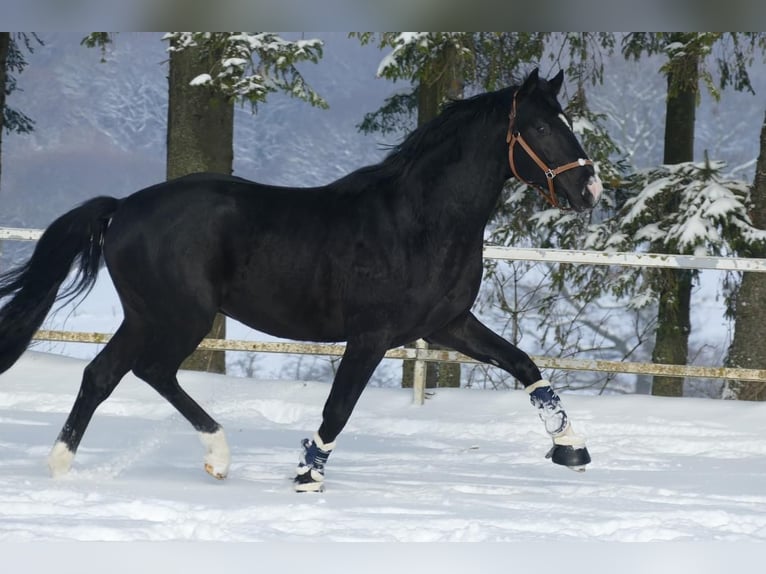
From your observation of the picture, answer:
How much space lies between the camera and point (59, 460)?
4.56 m

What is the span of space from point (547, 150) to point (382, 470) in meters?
1.94

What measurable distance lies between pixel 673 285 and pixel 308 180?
14.0 meters

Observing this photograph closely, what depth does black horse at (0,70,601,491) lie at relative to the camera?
454 centimetres

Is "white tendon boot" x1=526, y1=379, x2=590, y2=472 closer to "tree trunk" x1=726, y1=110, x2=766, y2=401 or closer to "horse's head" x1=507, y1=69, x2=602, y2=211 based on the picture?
"horse's head" x1=507, y1=69, x2=602, y2=211

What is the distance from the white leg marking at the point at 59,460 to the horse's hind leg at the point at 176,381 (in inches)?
19.0

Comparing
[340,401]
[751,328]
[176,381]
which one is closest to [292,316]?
[340,401]

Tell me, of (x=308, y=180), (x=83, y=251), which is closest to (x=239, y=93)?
(x=83, y=251)

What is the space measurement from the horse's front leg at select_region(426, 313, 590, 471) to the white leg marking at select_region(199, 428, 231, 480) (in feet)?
3.78

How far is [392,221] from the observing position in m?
4.61

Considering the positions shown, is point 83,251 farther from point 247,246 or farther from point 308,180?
point 308,180

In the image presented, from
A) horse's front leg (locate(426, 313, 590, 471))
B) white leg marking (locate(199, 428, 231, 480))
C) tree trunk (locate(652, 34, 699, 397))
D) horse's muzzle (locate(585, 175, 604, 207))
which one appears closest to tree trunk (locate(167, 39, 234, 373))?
tree trunk (locate(652, 34, 699, 397))


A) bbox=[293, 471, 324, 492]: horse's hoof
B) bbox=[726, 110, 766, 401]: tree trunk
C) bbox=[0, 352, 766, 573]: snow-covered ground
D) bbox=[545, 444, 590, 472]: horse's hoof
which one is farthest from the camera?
bbox=[726, 110, 766, 401]: tree trunk

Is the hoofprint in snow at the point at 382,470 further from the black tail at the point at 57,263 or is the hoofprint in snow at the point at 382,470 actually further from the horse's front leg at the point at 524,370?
the black tail at the point at 57,263

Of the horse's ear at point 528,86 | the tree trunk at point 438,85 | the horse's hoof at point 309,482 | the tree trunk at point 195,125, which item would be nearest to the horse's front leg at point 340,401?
the horse's hoof at point 309,482
